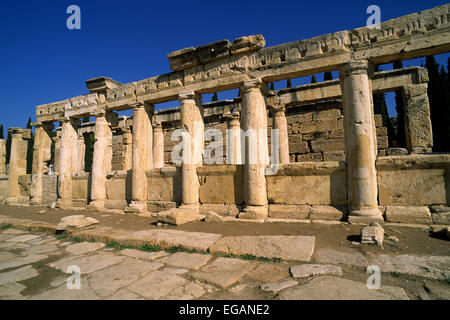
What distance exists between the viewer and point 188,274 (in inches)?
104

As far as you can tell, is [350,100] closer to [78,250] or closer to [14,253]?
[78,250]

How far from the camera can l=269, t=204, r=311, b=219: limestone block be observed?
5.27 m

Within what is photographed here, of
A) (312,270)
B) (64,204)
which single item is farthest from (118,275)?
(64,204)

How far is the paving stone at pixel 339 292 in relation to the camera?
2023 millimetres

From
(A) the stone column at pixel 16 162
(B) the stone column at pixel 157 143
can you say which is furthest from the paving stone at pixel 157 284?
(A) the stone column at pixel 16 162

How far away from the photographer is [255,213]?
5.51m

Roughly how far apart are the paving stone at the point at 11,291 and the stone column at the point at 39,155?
9.50 meters

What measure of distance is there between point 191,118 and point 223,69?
164 cm

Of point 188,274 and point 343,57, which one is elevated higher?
point 343,57

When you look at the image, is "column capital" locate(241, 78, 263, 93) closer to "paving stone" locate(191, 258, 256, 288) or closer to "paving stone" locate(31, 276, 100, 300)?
"paving stone" locate(191, 258, 256, 288)

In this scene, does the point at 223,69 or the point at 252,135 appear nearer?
the point at 252,135

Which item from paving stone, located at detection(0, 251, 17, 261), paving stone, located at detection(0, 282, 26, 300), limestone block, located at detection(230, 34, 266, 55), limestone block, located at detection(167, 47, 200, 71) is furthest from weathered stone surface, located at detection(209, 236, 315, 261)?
limestone block, located at detection(167, 47, 200, 71)

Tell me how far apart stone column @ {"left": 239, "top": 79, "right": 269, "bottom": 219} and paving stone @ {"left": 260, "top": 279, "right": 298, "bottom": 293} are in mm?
3116
